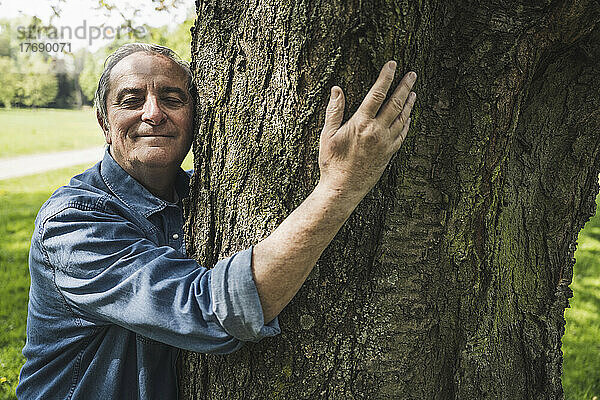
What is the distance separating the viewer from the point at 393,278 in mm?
1776

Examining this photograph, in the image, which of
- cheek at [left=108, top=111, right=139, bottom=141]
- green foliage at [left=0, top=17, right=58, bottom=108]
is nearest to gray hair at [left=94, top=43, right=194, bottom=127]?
cheek at [left=108, top=111, right=139, bottom=141]

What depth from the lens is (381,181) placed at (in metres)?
1.74

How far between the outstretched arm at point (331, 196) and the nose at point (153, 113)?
735 millimetres

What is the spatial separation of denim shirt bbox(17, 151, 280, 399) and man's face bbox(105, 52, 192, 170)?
0.37 feet

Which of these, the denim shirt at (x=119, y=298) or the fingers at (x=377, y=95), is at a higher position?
the fingers at (x=377, y=95)

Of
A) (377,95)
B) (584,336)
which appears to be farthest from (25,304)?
(584,336)

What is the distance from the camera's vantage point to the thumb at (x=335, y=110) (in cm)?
159

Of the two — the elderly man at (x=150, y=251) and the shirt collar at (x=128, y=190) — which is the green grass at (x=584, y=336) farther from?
the shirt collar at (x=128, y=190)

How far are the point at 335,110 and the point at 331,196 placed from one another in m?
0.27

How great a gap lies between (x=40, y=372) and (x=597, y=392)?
3967 mm

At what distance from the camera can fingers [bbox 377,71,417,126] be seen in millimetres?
1575

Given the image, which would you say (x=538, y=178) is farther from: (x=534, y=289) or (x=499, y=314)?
(x=499, y=314)

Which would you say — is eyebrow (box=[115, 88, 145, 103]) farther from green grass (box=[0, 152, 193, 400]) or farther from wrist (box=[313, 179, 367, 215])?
green grass (box=[0, 152, 193, 400])

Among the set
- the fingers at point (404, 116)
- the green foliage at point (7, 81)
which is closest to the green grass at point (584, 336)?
the fingers at point (404, 116)
